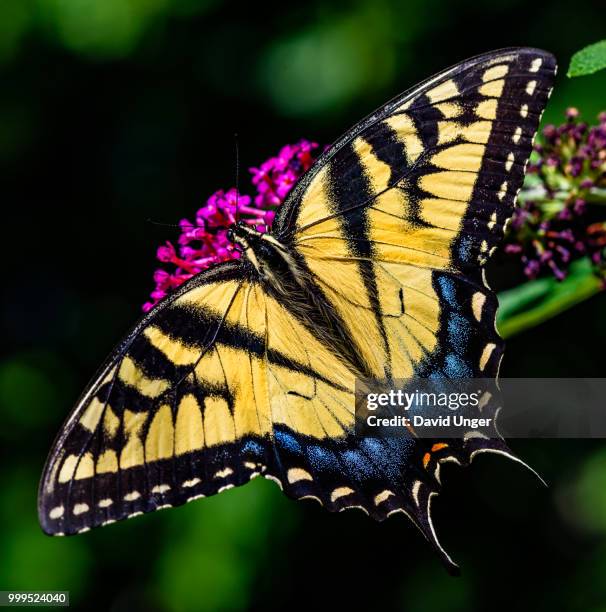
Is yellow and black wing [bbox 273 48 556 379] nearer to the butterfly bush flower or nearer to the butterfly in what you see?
the butterfly

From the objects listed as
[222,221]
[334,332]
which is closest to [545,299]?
[334,332]

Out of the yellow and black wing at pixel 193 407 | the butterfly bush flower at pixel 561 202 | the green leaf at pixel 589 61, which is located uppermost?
the green leaf at pixel 589 61

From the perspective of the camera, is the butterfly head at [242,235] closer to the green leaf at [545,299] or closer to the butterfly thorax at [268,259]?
the butterfly thorax at [268,259]

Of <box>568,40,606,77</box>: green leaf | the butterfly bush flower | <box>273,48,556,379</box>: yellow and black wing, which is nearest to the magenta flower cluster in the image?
<box>273,48,556,379</box>: yellow and black wing

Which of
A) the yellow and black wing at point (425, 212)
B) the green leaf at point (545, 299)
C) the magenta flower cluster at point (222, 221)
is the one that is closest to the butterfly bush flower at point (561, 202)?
the green leaf at point (545, 299)

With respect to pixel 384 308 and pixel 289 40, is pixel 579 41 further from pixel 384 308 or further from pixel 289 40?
pixel 384 308

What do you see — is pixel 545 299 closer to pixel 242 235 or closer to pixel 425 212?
pixel 425 212
